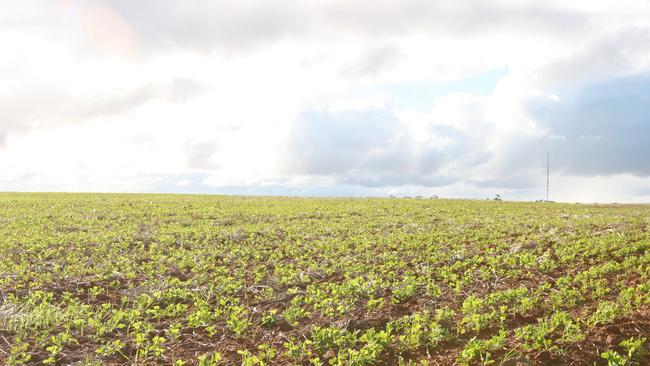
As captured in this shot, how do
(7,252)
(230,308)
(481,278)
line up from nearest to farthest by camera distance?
1. (230,308)
2. (481,278)
3. (7,252)

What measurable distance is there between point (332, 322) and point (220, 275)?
582cm

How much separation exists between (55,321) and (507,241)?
15685mm

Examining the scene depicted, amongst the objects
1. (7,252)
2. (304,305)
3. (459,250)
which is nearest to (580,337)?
(304,305)

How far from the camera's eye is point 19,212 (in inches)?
1437

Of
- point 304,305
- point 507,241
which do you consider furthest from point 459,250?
point 304,305

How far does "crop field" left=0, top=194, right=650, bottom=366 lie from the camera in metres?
10.1

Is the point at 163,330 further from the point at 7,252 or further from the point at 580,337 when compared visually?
the point at 7,252

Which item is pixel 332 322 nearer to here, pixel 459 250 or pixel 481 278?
pixel 481 278

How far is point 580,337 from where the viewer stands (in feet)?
31.8

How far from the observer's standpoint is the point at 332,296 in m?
13.6

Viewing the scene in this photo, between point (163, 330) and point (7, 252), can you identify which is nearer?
point (163, 330)

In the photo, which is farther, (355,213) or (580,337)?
(355,213)

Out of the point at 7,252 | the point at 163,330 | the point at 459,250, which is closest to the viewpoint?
the point at 163,330

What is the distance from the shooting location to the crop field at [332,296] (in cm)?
1010
